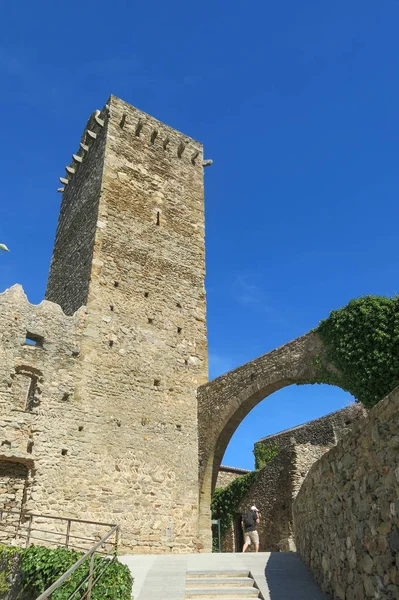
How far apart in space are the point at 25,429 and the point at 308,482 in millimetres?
6467

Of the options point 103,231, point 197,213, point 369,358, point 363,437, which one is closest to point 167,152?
point 197,213

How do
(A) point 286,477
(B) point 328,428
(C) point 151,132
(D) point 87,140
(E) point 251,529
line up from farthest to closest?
(B) point 328,428, (D) point 87,140, (C) point 151,132, (A) point 286,477, (E) point 251,529

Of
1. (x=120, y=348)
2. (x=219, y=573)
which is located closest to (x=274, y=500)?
(x=120, y=348)

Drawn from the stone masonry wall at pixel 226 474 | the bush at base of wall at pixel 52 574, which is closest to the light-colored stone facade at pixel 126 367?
the bush at base of wall at pixel 52 574

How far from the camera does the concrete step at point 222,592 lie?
5.99m

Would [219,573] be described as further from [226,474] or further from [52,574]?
[226,474]

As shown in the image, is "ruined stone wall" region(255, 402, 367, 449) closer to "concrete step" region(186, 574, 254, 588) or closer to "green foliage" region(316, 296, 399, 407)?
"green foliage" region(316, 296, 399, 407)

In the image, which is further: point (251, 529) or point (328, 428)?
point (328, 428)

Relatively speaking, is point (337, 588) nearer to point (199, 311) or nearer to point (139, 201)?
point (199, 311)

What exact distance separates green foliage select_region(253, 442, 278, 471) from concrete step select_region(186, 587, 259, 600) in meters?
14.6

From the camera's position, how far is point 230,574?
6840 mm

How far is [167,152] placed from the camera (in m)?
17.5

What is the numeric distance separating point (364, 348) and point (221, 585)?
5.88m

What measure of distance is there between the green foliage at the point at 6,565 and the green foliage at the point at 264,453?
1339 cm
